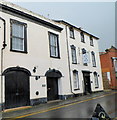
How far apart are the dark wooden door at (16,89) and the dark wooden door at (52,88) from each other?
2.66m

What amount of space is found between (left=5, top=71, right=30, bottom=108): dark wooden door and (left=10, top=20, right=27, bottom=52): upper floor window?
2.09 metres

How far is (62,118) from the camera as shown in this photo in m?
6.64

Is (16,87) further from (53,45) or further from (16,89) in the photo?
(53,45)

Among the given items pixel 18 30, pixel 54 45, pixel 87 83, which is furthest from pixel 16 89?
pixel 87 83

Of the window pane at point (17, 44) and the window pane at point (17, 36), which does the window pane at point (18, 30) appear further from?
the window pane at point (17, 44)

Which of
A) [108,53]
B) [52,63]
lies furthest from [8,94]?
[108,53]

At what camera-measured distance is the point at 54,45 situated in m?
14.1

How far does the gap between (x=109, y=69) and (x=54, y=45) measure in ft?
48.0

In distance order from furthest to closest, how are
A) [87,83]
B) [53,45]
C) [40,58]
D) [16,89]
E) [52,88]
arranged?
[87,83], [53,45], [52,88], [40,58], [16,89]

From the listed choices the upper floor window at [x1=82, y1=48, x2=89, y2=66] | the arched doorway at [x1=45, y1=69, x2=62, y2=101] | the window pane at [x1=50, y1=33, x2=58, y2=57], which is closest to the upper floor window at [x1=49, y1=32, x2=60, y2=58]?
the window pane at [x1=50, y1=33, x2=58, y2=57]

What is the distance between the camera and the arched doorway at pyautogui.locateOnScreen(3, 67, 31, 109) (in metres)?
9.29

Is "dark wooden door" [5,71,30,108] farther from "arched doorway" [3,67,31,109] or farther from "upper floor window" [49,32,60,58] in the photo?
"upper floor window" [49,32,60,58]

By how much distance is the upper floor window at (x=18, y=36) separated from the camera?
10419 millimetres

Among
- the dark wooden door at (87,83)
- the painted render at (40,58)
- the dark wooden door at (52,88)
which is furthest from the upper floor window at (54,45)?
the dark wooden door at (87,83)
